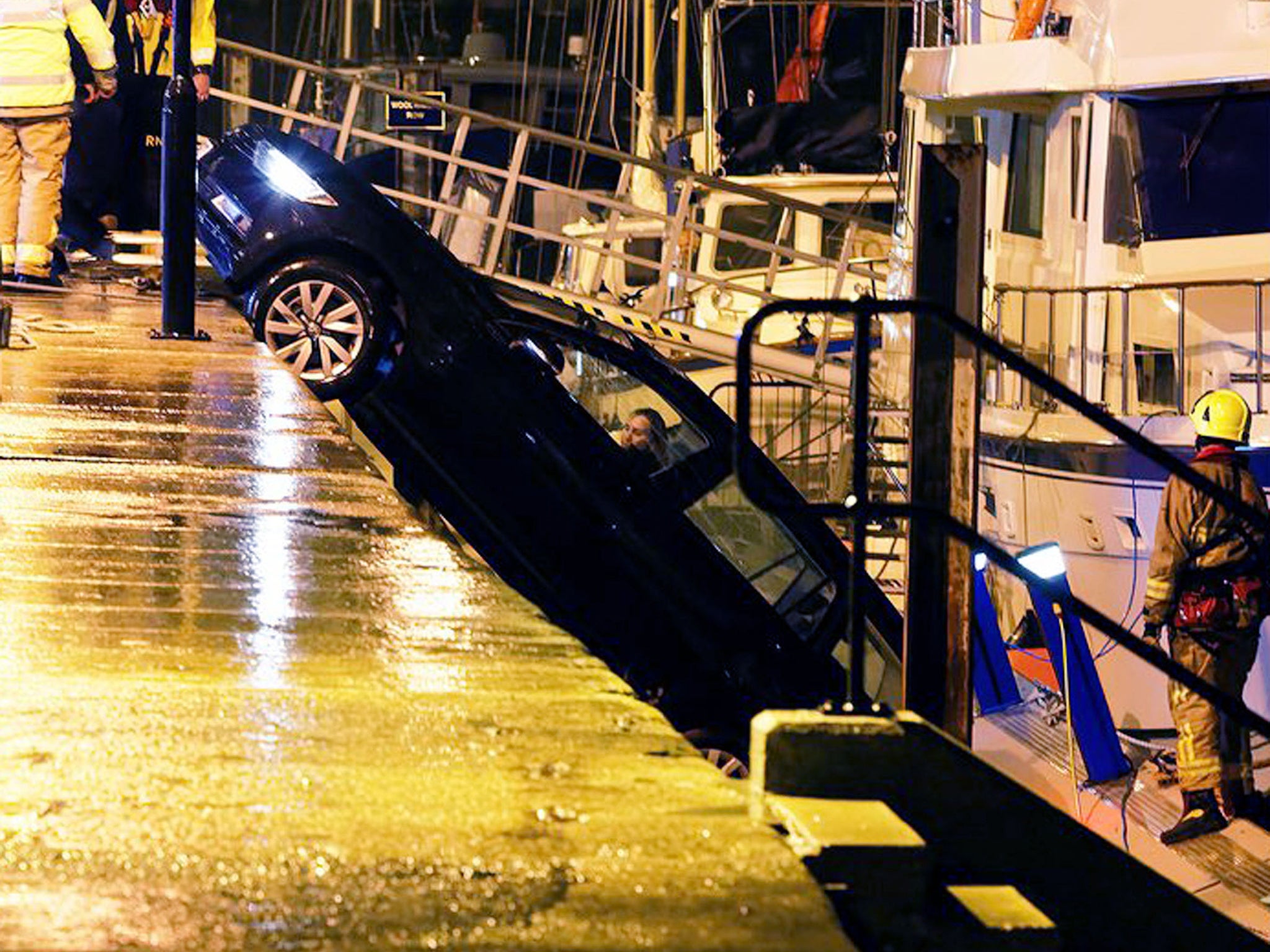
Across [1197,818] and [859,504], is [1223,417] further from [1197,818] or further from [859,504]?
[859,504]

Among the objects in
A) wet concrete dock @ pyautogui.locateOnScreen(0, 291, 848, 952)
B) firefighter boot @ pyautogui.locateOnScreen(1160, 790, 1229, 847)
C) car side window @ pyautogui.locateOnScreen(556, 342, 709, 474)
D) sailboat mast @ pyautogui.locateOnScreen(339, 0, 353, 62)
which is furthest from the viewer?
sailboat mast @ pyautogui.locateOnScreen(339, 0, 353, 62)

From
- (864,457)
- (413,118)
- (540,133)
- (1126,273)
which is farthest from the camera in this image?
(413,118)

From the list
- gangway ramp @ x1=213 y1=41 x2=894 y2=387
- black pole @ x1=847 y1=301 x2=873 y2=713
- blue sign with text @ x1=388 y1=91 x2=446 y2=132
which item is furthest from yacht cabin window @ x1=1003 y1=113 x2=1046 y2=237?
black pole @ x1=847 y1=301 x2=873 y2=713

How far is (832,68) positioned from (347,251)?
60.5 ft

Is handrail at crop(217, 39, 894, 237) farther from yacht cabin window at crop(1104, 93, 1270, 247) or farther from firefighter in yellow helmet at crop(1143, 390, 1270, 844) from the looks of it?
firefighter in yellow helmet at crop(1143, 390, 1270, 844)

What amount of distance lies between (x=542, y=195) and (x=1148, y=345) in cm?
1409

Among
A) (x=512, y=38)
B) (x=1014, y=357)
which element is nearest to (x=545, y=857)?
(x=1014, y=357)

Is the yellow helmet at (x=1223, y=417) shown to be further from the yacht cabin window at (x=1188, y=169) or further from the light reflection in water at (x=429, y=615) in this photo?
the light reflection in water at (x=429, y=615)

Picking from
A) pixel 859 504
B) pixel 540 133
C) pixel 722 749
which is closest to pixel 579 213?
pixel 540 133

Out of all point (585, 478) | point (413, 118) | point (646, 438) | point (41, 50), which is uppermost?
point (413, 118)

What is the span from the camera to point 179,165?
415 inches

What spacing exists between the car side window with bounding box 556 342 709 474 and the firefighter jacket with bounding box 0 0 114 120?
12.4 ft

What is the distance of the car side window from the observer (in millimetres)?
9695

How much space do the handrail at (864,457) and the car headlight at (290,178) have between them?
5746mm
